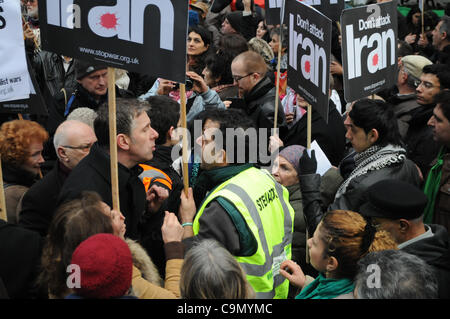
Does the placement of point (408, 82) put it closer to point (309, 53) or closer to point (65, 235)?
point (309, 53)

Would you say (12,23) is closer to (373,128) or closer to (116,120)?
(116,120)

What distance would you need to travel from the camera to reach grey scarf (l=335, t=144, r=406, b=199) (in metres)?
4.29

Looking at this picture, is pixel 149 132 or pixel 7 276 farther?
pixel 149 132

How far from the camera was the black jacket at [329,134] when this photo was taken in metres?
5.80

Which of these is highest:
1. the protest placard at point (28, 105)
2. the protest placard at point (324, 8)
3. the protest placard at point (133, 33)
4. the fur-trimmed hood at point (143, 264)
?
the protest placard at point (133, 33)

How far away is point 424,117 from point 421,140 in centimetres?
28

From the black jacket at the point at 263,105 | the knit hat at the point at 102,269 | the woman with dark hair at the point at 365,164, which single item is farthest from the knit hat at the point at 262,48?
the knit hat at the point at 102,269

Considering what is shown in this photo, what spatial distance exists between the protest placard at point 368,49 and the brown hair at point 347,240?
6.70 ft

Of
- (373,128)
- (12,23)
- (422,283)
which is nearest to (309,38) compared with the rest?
(373,128)

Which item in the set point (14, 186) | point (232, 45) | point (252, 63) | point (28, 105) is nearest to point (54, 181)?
point (14, 186)

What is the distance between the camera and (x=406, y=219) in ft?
11.2

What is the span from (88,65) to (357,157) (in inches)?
116

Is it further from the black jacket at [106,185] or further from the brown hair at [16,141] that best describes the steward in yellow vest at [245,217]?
the brown hair at [16,141]

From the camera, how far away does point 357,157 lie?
447cm
